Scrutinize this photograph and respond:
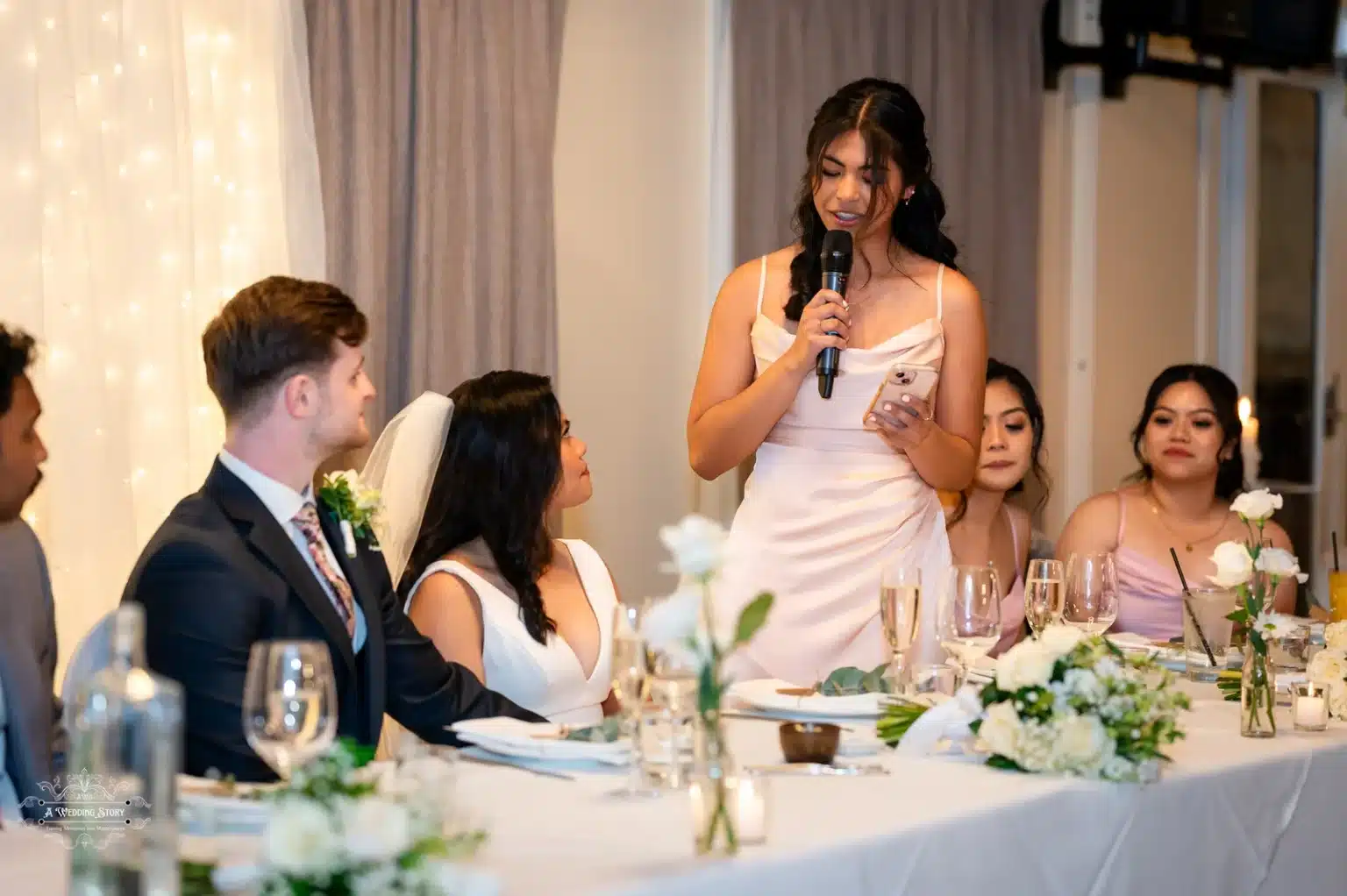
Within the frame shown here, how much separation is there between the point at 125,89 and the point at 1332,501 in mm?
4979

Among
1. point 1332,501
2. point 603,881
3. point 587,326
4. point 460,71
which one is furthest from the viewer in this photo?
point 1332,501

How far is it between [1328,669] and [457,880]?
1.53 m

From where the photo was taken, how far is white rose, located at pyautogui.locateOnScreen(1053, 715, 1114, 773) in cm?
187

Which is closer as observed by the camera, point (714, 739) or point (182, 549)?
point (714, 739)

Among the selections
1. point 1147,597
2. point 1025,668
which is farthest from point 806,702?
point 1147,597

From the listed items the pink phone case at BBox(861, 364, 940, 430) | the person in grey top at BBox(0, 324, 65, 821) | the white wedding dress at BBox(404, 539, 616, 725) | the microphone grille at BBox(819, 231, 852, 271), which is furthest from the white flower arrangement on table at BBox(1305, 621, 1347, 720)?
the person in grey top at BBox(0, 324, 65, 821)

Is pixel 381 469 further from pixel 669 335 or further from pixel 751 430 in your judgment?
pixel 669 335

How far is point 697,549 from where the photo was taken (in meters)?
1.46

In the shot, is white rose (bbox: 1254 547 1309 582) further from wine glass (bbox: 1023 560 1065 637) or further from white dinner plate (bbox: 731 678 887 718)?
white dinner plate (bbox: 731 678 887 718)

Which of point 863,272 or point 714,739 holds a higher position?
point 863,272

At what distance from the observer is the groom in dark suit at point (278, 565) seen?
205 cm

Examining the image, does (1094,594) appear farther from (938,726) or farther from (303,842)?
(303,842)

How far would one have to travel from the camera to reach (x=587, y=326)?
187 inches

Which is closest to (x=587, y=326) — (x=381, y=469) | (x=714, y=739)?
(x=381, y=469)
